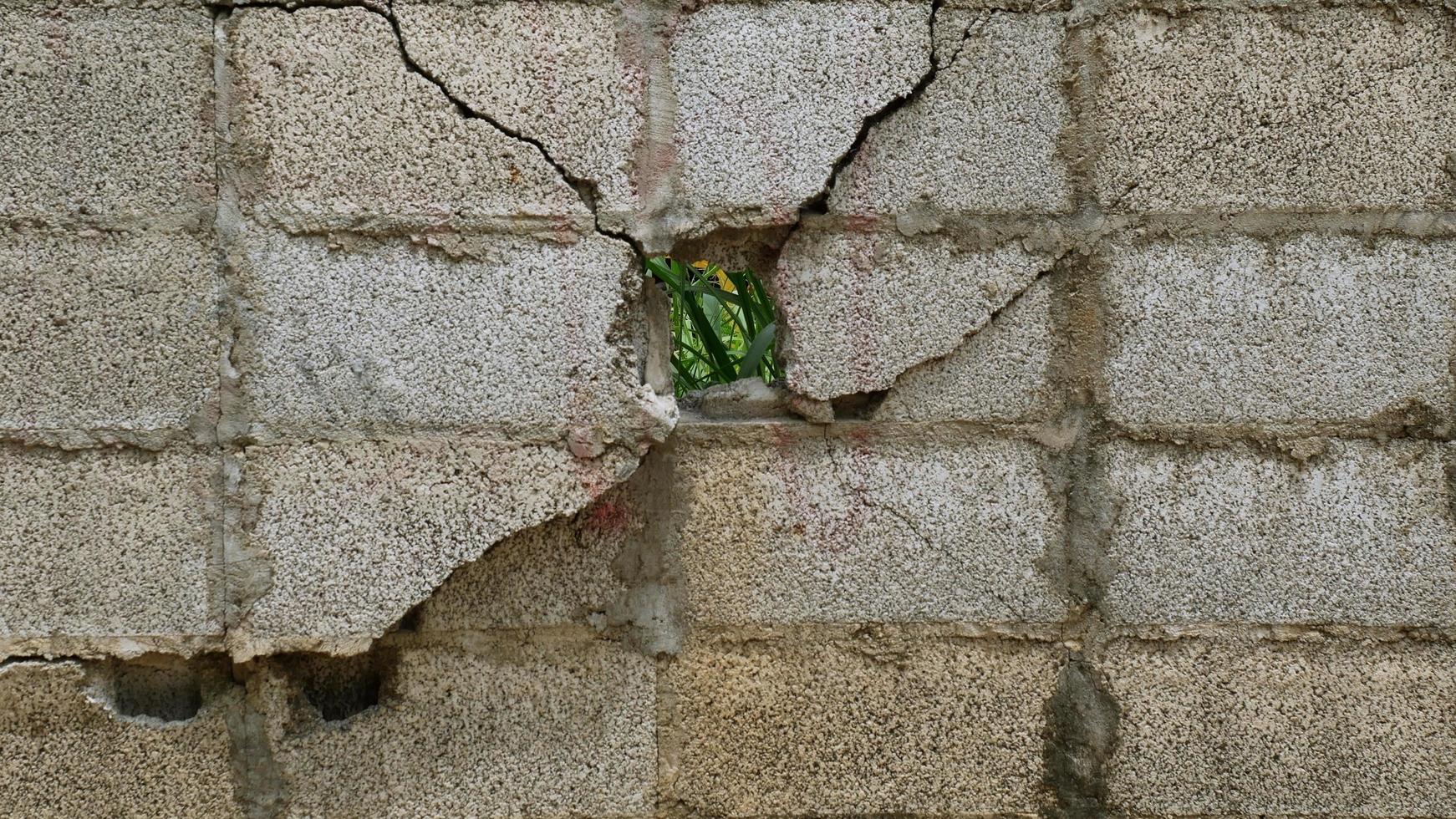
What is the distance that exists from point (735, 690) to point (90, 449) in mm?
1039

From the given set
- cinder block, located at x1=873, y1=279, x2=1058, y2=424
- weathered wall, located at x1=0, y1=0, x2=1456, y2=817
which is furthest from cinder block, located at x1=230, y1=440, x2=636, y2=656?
cinder block, located at x1=873, y1=279, x2=1058, y2=424

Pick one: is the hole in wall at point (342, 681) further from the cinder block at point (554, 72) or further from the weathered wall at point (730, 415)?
the cinder block at point (554, 72)

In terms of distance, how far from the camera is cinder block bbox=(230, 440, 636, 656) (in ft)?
4.99

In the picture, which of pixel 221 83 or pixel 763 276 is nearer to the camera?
pixel 221 83

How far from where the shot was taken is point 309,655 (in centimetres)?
160

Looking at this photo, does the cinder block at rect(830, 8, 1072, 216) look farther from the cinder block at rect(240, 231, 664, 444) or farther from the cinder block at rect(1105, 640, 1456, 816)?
the cinder block at rect(1105, 640, 1456, 816)

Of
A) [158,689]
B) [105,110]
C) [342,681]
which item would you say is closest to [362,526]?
[342,681]

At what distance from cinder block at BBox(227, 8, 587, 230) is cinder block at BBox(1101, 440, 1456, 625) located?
1189 millimetres

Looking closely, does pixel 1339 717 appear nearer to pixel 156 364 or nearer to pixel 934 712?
pixel 934 712

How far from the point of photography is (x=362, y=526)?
1.52 metres

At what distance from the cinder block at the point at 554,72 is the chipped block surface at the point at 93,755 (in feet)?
3.28

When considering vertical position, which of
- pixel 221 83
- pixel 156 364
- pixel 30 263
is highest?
pixel 221 83

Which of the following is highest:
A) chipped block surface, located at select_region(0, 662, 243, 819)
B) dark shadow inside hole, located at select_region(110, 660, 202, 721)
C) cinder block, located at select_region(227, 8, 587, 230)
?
cinder block, located at select_region(227, 8, 587, 230)

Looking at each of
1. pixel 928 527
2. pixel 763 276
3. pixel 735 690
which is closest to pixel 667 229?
pixel 763 276
